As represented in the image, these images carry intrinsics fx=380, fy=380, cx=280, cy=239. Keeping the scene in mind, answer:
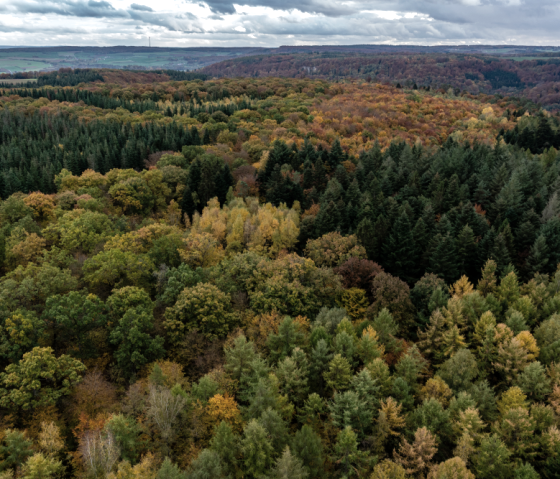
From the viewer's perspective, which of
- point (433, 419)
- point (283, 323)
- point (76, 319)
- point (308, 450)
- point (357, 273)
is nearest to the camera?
point (308, 450)

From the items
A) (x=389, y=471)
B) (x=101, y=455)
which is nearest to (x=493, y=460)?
(x=389, y=471)

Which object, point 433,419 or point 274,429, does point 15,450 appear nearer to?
point 274,429

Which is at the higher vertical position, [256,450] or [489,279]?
[489,279]

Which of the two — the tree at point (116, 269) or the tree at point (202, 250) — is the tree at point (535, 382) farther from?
the tree at point (116, 269)

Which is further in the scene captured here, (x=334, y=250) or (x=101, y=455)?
(x=334, y=250)

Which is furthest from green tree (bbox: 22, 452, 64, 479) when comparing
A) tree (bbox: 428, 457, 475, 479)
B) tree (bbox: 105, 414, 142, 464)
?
tree (bbox: 428, 457, 475, 479)

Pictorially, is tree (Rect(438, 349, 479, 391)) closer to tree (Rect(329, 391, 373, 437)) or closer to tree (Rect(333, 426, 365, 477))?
tree (Rect(329, 391, 373, 437))
